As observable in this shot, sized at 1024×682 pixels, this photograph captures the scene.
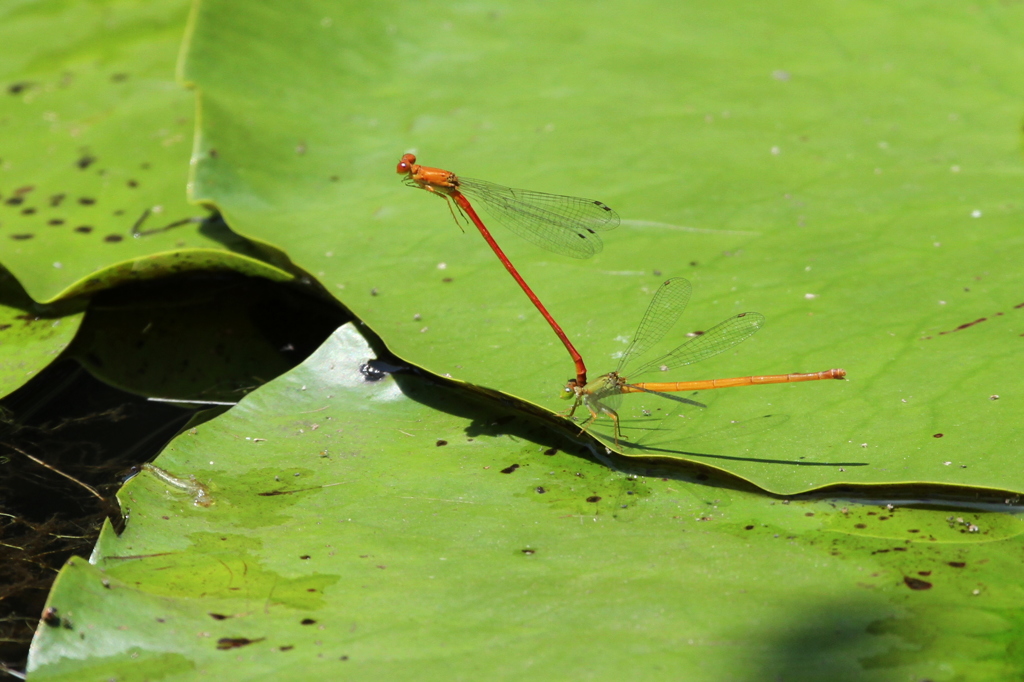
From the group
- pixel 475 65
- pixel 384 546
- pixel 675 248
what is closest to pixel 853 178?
pixel 675 248

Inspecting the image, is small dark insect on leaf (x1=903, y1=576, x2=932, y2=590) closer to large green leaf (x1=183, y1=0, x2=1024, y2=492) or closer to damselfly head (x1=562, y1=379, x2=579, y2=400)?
large green leaf (x1=183, y1=0, x2=1024, y2=492)

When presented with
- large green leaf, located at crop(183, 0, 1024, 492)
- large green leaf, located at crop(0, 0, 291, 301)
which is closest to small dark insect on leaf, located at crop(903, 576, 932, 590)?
large green leaf, located at crop(183, 0, 1024, 492)

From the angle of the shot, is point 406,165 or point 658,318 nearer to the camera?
point 658,318

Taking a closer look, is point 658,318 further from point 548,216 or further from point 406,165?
point 406,165

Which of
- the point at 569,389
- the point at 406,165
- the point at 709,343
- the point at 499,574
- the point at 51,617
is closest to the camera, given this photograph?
the point at 51,617

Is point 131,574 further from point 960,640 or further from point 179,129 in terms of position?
point 179,129

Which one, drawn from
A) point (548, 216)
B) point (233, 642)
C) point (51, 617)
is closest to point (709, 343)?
point (548, 216)

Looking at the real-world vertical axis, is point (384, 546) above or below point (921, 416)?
below
